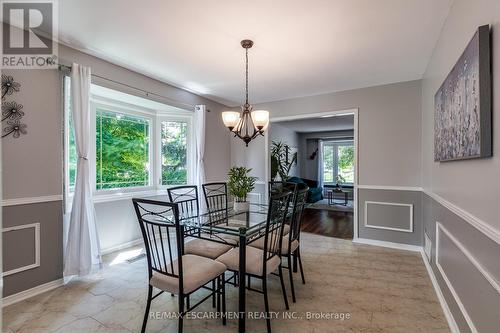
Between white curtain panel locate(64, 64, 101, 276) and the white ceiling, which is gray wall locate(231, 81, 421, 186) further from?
white curtain panel locate(64, 64, 101, 276)

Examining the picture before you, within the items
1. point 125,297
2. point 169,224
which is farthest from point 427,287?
point 125,297

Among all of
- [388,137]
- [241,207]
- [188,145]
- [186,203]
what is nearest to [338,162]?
[388,137]

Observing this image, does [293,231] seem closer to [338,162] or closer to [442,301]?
[442,301]

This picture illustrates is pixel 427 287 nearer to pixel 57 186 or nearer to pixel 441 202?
pixel 441 202

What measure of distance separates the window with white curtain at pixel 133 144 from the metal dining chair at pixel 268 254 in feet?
6.99

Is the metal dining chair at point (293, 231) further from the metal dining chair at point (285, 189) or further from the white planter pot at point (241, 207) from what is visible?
the white planter pot at point (241, 207)

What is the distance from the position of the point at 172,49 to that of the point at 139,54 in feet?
1.47

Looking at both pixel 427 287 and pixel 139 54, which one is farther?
pixel 139 54

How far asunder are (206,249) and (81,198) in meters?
1.51

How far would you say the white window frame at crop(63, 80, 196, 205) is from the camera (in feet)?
11.3

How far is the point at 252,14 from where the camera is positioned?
2.11 metres

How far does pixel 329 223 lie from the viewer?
212 inches

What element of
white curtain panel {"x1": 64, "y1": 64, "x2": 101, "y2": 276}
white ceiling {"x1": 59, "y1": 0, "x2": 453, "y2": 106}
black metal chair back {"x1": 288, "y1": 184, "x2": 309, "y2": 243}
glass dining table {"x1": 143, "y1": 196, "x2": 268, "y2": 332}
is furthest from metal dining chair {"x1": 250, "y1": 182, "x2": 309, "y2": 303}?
white curtain panel {"x1": 64, "y1": 64, "x2": 101, "y2": 276}

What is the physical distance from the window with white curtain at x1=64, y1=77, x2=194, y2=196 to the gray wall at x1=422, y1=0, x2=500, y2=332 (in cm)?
355
